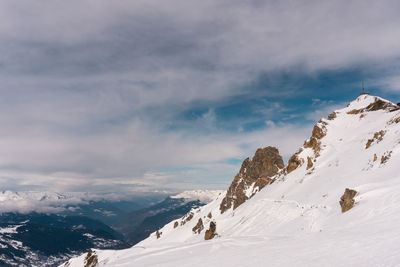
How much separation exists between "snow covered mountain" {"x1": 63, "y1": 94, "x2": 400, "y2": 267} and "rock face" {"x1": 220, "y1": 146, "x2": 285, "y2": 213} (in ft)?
1.40

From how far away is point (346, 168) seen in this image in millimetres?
45250

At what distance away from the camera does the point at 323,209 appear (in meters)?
34.3

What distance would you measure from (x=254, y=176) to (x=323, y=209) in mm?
70084

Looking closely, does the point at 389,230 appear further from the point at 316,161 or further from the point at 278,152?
the point at 278,152

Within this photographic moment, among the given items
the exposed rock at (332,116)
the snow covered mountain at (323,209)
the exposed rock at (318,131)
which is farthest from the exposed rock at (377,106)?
the exposed rock at (318,131)

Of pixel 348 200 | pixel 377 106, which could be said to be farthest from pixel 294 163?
pixel 348 200

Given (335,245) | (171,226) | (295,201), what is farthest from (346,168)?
(171,226)

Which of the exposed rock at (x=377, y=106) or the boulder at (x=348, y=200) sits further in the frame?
the exposed rock at (x=377, y=106)

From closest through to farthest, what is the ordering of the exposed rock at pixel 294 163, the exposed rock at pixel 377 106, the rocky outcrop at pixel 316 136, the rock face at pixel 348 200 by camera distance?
the rock face at pixel 348 200 → the exposed rock at pixel 377 106 → the rocky outcrop at pixel 316 136 → the exposed rock at pixel 294 163

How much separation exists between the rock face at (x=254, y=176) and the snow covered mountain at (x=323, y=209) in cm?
43

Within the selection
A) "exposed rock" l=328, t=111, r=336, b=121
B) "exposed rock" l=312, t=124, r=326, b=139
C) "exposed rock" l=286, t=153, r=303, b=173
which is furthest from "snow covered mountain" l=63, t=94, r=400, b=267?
"exposed rock" l=312, t=124, r=326, b=139

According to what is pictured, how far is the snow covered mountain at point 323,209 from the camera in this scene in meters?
14.1

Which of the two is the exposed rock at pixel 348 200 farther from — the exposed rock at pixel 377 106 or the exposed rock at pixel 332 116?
the exposed rock at pixel 332 116

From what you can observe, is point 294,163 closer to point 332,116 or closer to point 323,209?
point 332,116
